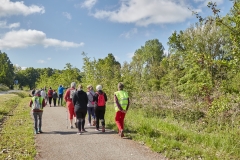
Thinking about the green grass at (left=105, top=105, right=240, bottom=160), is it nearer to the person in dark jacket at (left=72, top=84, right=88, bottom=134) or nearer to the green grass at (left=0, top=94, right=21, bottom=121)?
the person in dark jacket at (left=72, top=84, right=88, bottom=134)

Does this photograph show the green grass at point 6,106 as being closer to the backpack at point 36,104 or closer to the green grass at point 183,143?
the backpack at point 36,104

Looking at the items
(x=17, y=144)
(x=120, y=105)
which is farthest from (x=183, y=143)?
(x=17, y=144)

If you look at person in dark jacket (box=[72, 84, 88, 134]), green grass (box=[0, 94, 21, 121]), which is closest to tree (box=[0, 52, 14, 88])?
green grass (box=[0, 94, 21, 121])

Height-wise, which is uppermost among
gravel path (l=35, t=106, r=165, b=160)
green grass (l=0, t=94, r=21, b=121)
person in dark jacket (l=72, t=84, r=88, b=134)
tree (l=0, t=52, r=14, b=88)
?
tree (l=0, t=52, r=14, b=88)

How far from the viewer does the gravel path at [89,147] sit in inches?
261

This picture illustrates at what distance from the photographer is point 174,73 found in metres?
25.2

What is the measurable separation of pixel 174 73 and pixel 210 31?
16186 millimetres

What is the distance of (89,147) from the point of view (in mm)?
7453

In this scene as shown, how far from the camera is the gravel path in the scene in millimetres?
6619

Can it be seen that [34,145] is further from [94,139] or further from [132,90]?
[132,90]

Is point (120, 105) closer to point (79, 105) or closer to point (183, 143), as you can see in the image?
point (79, 105)

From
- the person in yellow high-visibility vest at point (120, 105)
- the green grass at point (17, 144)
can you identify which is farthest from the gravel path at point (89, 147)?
the person in yellow high-visibility vest at point (120, 105)

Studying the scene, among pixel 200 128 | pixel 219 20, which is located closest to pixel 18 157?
pixel 219 20

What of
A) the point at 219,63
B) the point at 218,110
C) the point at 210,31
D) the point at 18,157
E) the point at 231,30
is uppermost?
the point at 210,31
